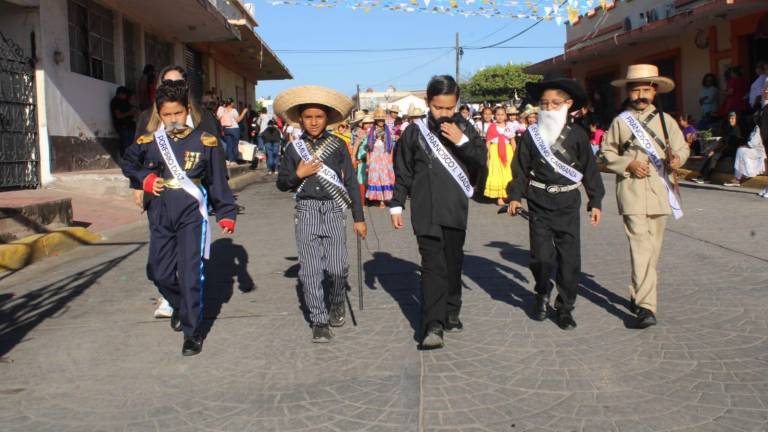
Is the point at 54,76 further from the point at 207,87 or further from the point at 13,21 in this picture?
the point at 207,87

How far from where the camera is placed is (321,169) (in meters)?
4.87

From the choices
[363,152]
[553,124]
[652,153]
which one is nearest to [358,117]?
[363,152]

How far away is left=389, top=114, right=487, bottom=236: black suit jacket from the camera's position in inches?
184

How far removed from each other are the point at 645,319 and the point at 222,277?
3.93 metres

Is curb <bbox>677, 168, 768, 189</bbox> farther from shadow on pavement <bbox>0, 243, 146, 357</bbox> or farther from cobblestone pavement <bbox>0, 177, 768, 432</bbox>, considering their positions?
shadow on pavement <bbox>0, 243, 146, 357</bbox>

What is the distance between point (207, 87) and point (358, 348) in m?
21.3

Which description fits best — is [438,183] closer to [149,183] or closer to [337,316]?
[337,316]

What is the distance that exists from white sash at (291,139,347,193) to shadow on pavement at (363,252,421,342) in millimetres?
1173

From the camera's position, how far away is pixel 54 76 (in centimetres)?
1220

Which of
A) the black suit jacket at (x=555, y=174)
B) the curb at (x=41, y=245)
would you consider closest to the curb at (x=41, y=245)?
the curb at (x=41, y=245)

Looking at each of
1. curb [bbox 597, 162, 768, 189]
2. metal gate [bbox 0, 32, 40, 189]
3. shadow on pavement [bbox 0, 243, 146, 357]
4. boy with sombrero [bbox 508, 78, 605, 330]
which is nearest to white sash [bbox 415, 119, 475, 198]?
boy with sombrero [bbox 508, 78, 605, 330]

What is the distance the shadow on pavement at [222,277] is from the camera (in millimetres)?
5771

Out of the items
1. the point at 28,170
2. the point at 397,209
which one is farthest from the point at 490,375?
the point at 28,170

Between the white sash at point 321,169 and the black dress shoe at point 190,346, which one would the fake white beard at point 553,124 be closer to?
the white sash at point 321,169
